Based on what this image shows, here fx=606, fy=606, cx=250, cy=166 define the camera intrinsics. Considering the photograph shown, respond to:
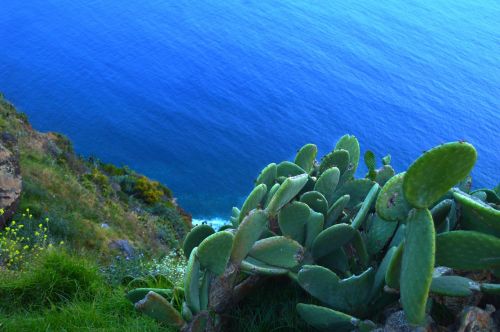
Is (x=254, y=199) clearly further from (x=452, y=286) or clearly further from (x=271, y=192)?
(x=452, y=286)

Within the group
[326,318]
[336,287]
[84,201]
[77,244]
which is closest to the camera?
[326,318]

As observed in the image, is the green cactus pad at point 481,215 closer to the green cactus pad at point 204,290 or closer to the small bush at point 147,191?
the green cactus pad at point 204,290

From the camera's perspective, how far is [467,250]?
2887mm

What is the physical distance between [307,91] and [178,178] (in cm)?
1667

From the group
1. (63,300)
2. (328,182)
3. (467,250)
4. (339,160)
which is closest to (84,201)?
(63,300)

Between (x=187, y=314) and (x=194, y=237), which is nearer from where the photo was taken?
(x=187, y=314)

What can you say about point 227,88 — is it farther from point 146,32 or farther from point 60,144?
point 60,144

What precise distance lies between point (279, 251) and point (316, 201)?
45 centimetres

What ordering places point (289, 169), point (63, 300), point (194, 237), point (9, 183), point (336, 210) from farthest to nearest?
point (9, 183), point (63, 300), point (289, 169), point (194, 237), point (336, 210)

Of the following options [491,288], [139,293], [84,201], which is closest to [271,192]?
[139,293]

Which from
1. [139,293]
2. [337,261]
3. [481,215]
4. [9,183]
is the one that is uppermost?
[481,215]

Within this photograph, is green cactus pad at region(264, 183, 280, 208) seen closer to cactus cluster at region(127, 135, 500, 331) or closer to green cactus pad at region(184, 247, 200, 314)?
cactus cluster at region(127, 135, 500, 331)

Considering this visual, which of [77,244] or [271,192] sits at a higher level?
[271,192]

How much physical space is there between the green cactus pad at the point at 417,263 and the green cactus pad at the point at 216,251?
39.1 inches
